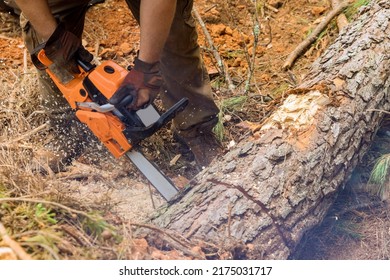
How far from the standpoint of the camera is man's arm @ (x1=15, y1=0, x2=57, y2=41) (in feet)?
5.24

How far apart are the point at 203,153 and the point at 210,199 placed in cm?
73

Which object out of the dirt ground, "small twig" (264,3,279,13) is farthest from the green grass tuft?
"small twig" (264,3,279,13)

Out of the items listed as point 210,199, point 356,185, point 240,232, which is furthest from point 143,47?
point 356,185

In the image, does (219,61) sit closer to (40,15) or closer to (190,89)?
(190,89)

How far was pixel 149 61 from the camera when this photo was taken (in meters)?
1.59

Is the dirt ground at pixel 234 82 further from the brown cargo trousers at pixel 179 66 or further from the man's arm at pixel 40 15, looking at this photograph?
the man's arm at pixel 40 15

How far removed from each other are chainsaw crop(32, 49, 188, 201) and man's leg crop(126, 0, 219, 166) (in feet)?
1.28

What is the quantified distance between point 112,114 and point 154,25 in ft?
0.94

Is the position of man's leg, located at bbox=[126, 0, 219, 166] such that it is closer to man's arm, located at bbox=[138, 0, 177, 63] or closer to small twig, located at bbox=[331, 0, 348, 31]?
man's arm, located at bbox=[138, 0, 177, 63]

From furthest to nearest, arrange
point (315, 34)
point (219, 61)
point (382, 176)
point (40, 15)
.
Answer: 1. point (315, 34)
2. point (219, 61)
3. point (382, 176)
4. point (40, 15)

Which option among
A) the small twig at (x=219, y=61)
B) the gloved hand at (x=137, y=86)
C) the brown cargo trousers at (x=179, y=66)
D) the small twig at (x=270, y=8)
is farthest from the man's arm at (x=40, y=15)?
the small twig at (x=270, y=8)

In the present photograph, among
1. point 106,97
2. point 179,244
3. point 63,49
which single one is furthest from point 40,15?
point 179,244

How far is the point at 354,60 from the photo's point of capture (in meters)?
1.85
